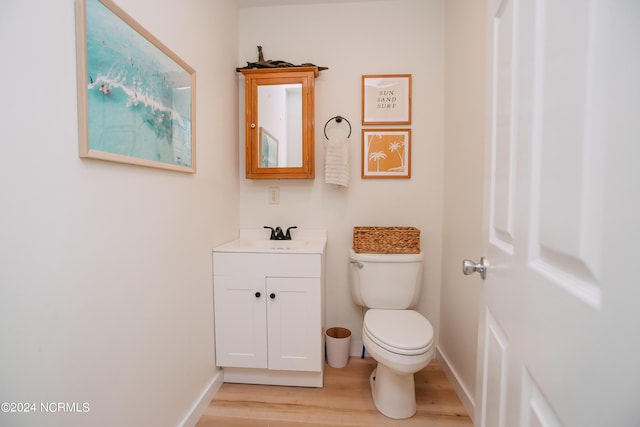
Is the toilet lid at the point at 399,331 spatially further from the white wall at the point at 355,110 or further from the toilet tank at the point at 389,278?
the white wall at the point at 355,110

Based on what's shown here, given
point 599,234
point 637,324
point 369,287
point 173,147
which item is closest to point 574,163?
point 599,234

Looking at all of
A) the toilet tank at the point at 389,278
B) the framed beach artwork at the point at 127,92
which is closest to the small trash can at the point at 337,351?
the toilet tank at the point at 389,278

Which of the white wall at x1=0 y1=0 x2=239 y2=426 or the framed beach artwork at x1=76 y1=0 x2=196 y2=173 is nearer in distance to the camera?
the white wall at x1=0 y1=0 x2=239 y2=426

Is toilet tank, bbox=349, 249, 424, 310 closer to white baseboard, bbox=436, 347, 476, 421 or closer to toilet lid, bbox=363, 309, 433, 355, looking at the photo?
toilet lid, bbox=363, 309, 433, 355

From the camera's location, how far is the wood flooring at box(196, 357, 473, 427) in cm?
140

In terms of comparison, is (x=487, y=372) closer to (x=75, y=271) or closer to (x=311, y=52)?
(x=75, y=271)

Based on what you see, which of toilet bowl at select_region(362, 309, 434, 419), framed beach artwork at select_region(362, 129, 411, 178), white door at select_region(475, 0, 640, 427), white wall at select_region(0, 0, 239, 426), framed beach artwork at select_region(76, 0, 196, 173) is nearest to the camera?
white door at select_region(475, 0, 640, 427)

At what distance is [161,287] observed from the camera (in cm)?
112

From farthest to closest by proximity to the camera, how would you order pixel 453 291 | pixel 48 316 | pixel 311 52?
pixel 311 52
pixel 453 291
pixel 48 316

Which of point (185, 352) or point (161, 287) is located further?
point (185, 352)

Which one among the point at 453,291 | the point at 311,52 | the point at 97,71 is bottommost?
the point at 453,291

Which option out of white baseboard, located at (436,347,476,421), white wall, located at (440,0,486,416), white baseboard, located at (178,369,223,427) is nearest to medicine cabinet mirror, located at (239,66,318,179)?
white wall, located at (440,0,486,416)

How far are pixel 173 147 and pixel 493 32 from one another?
1215mm

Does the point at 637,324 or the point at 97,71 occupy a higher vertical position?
the point at 97,71
